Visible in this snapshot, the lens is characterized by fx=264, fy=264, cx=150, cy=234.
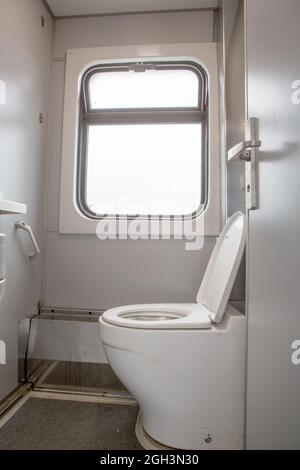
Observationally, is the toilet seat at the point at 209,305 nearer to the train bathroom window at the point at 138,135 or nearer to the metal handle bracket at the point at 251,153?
the metal handle bracket at the point at 251,153

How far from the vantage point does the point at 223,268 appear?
1.12 metres

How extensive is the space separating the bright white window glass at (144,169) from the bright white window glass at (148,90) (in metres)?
0.14

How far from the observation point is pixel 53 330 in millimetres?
1527

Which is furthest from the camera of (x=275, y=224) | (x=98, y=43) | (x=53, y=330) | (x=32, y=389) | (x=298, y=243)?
(x=98, y=43)

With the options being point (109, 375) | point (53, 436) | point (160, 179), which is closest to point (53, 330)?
point (109, 375)

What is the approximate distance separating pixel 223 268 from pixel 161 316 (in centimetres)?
39

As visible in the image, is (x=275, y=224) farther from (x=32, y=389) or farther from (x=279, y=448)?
(x=32, y=389)

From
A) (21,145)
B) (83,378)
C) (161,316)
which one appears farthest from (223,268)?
(21,145)

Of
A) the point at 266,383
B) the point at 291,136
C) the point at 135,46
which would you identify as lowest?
the point at 266,383

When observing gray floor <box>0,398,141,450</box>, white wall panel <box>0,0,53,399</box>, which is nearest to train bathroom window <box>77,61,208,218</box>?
white wall panel <box>0,0,53,399</box>

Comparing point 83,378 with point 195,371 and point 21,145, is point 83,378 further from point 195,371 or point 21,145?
point 21,145

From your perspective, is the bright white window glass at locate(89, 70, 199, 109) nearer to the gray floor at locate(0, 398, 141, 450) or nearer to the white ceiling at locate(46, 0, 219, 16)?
the white ceiling at locate(46, 0, 219, 16)

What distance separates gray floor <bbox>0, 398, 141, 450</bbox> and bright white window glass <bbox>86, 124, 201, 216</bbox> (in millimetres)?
1048

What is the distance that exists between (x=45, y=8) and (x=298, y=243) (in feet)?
6.26
